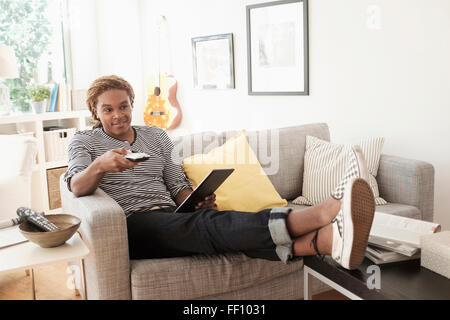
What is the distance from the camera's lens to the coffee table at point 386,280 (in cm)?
132

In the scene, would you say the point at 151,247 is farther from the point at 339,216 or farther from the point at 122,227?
the point at 339,216

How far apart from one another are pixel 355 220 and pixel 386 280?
234 millimetres

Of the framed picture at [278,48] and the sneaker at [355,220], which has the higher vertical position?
the framed picture at [278,48]

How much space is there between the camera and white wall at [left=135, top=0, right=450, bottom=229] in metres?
2.61

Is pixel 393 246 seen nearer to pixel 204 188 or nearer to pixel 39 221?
pixel 204 188

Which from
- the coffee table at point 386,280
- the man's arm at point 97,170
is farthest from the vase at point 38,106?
the coffee table at point 386,280

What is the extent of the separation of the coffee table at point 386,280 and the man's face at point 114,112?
3.39 ft

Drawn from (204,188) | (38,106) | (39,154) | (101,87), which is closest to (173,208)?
(204,188)

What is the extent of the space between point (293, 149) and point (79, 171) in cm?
119

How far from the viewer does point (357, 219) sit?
1315 millimetres

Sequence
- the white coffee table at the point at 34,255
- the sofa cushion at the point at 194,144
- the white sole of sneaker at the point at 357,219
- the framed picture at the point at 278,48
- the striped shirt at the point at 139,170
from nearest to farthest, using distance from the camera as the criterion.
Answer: the white sole of sneaker at the point at 357,219 < the white coffee table at the point at 34,255 < the striped shirt at the point at 139,170 < the sofa cushion at the point at 194,144 < the framed picture at the point at 278,48

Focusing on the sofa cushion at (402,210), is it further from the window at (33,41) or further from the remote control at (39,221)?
the window at (33,41)

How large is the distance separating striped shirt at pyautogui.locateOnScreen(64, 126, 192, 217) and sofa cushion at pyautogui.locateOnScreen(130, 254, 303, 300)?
32 centimetres

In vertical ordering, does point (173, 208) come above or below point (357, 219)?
below
